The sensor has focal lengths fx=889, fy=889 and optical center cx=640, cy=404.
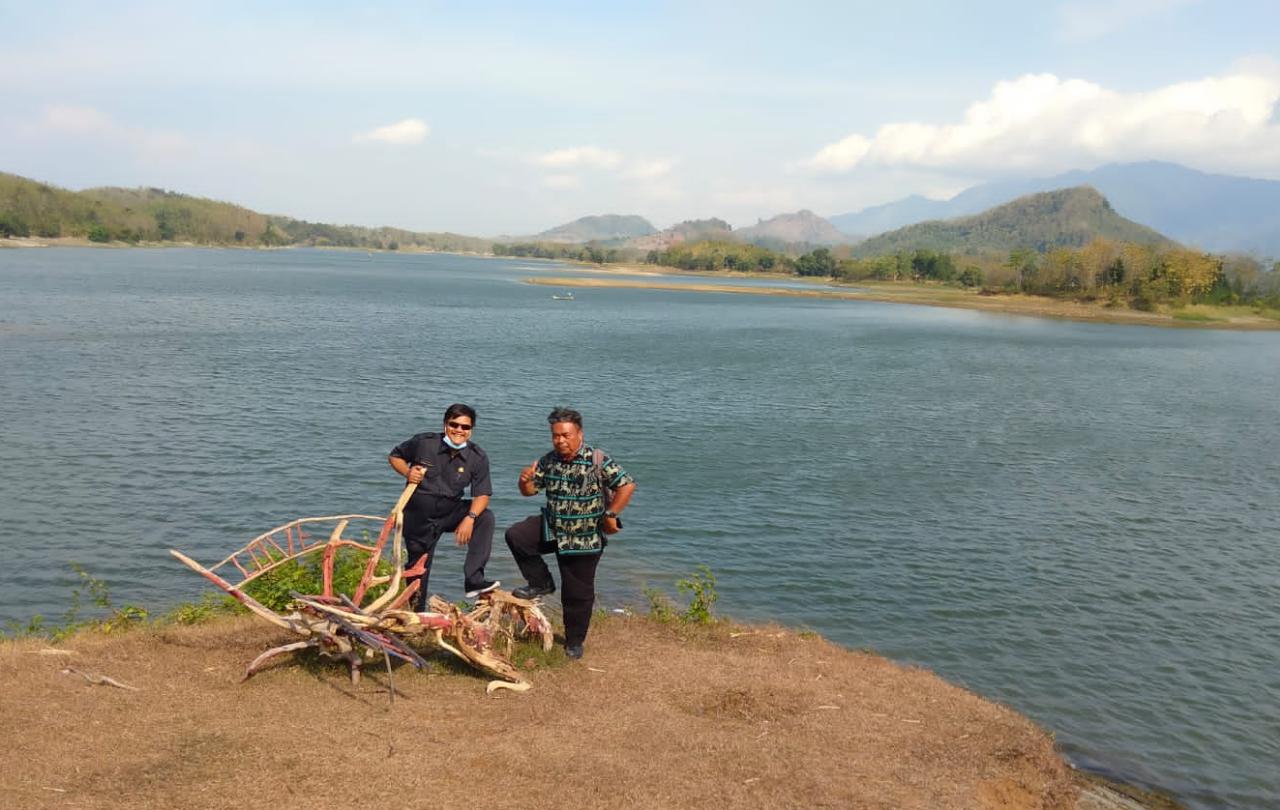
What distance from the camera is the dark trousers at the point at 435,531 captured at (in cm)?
920

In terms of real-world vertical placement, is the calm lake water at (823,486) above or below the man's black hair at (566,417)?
below

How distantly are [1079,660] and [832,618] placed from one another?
3.78 metres

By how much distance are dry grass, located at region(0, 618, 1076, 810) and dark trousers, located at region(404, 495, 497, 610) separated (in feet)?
3.12

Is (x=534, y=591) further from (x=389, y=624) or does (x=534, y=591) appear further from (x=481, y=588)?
(x=389, y=624)

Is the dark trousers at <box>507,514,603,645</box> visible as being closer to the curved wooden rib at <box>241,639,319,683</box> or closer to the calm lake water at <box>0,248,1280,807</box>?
the curved wooden rib at <box>241,639,319,683</box>

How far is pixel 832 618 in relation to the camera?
14.9 m

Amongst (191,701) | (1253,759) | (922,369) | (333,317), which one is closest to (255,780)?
(191,701)

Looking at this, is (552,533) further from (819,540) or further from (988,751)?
(819,540)

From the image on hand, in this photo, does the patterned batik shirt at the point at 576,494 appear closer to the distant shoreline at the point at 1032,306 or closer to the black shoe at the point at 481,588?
the black shoe at the point at 481,588

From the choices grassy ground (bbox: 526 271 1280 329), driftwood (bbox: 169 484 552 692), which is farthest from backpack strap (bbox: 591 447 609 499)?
grassy ground (bbox: 526 271 1280 329)

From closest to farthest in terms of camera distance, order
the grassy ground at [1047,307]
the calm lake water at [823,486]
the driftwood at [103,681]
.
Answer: the driftwood at [103,681], the calm lake water at [823,486], the grassy ground at [1047,307]

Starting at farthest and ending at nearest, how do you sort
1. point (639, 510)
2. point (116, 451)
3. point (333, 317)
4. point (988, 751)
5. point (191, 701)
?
point (333, 317) < point (116, 451) < point (639, 510) < point (988, 751) < point (191, 701)

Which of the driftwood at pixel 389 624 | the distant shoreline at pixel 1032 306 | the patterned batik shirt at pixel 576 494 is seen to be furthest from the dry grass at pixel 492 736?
the distant shoreline at pixel 1032 306

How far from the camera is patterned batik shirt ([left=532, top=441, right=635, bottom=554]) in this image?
8711 mm
